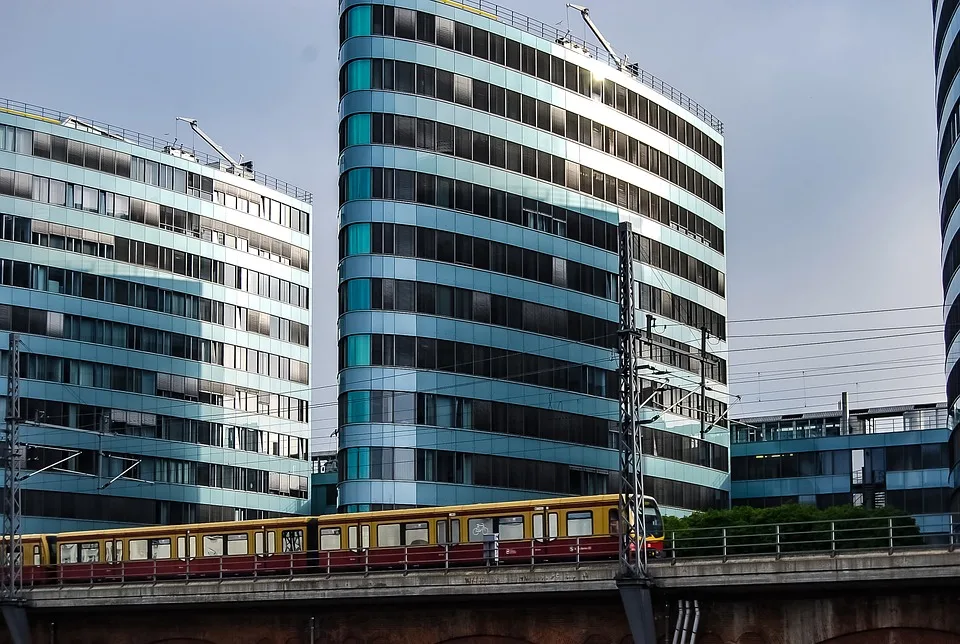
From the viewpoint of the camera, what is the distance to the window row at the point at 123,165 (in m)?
116

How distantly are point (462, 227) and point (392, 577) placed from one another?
48.1 meters

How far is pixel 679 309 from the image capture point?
116m

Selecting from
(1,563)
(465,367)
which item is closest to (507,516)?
(1,563)

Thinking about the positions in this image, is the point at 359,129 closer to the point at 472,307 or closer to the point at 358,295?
the point at 358,295

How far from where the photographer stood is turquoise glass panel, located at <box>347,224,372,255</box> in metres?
97.8

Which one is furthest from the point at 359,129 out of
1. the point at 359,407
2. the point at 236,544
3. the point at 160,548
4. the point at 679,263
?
the point at 236,544

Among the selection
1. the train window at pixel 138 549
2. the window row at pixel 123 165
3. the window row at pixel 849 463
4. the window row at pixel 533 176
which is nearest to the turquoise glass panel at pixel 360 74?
the window row at pixel 533 176

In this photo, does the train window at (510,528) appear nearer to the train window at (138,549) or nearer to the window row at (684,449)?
the train window at (138,549)

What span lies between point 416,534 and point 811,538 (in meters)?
31.8

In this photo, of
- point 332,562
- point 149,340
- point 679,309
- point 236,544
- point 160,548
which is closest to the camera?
point 332,562

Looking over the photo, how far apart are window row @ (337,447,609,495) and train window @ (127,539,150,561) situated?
23988mm

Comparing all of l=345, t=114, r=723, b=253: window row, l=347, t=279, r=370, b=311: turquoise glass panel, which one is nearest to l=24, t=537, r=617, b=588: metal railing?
l=347, t=279, r=370, b=311: turquoise glass panel

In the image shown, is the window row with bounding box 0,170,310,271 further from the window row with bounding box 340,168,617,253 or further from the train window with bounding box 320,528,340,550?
the train window with bounding box 320,528,340,550

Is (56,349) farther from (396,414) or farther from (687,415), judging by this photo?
(687,415)
